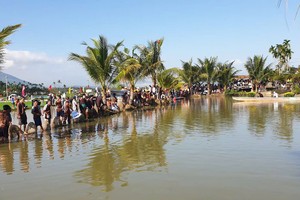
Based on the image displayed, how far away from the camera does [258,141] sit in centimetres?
1034

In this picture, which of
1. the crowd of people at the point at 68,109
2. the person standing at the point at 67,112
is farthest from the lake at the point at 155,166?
the person standing at the point at 67,112

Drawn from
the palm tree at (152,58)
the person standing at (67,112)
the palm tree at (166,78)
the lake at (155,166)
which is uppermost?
the palm tree at (152,58)

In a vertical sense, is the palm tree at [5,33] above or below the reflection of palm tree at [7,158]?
above

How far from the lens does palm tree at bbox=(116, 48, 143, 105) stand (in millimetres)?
23075

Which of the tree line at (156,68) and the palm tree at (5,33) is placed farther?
the tree line at (156,68)

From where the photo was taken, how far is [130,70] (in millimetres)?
25719

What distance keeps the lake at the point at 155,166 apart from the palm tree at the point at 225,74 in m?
44.4

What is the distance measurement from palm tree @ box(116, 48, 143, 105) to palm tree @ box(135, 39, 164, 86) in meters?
1.21

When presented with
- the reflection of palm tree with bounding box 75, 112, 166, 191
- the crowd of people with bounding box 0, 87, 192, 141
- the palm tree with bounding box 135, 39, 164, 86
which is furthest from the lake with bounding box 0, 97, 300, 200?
the palm tree with bounding box 135, 39, 164, 86

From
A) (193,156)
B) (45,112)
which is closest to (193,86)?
(45,112)

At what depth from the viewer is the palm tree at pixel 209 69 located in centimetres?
5391

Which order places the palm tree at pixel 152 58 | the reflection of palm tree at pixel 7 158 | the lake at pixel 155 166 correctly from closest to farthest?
the lake at pixel 155 166, the reflection of palm tree at pixel 7 158, the palm tree at pixel 152 58

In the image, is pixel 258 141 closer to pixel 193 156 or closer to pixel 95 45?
pixel 193 156

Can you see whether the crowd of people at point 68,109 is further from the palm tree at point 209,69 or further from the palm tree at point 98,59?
the palm tree at point 209,69
